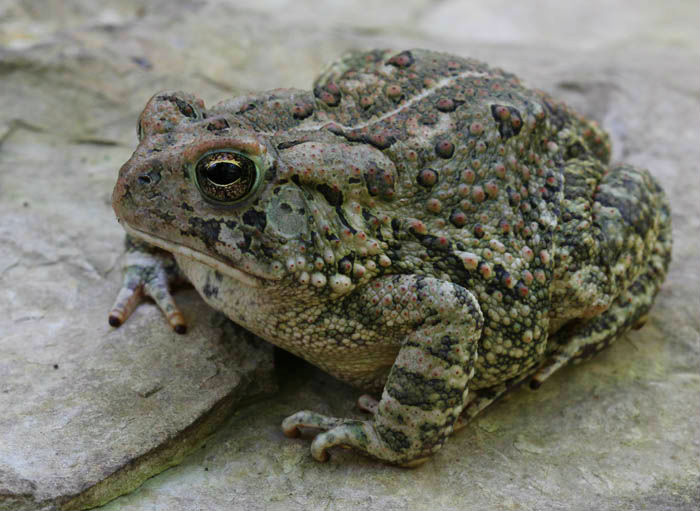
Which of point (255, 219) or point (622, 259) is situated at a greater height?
point (255, 219)

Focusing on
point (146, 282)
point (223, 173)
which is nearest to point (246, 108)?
point (223, 173)

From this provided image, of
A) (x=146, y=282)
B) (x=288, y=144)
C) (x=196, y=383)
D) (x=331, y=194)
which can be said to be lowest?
(x=196, y=383)

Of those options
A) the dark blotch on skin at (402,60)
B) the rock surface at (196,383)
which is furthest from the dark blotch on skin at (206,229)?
the dark blotch on skin at (402,60)

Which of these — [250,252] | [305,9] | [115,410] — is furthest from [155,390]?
[305,9]

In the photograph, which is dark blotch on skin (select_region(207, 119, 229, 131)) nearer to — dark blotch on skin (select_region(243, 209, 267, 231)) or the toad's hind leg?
dark blotch on skin (select_region(243, 209, 267, 231))

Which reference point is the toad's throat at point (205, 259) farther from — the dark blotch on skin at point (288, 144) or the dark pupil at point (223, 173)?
the dark blotch on skin at point (288, 144)

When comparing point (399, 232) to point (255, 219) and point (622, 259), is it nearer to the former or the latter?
point (255, 219)
